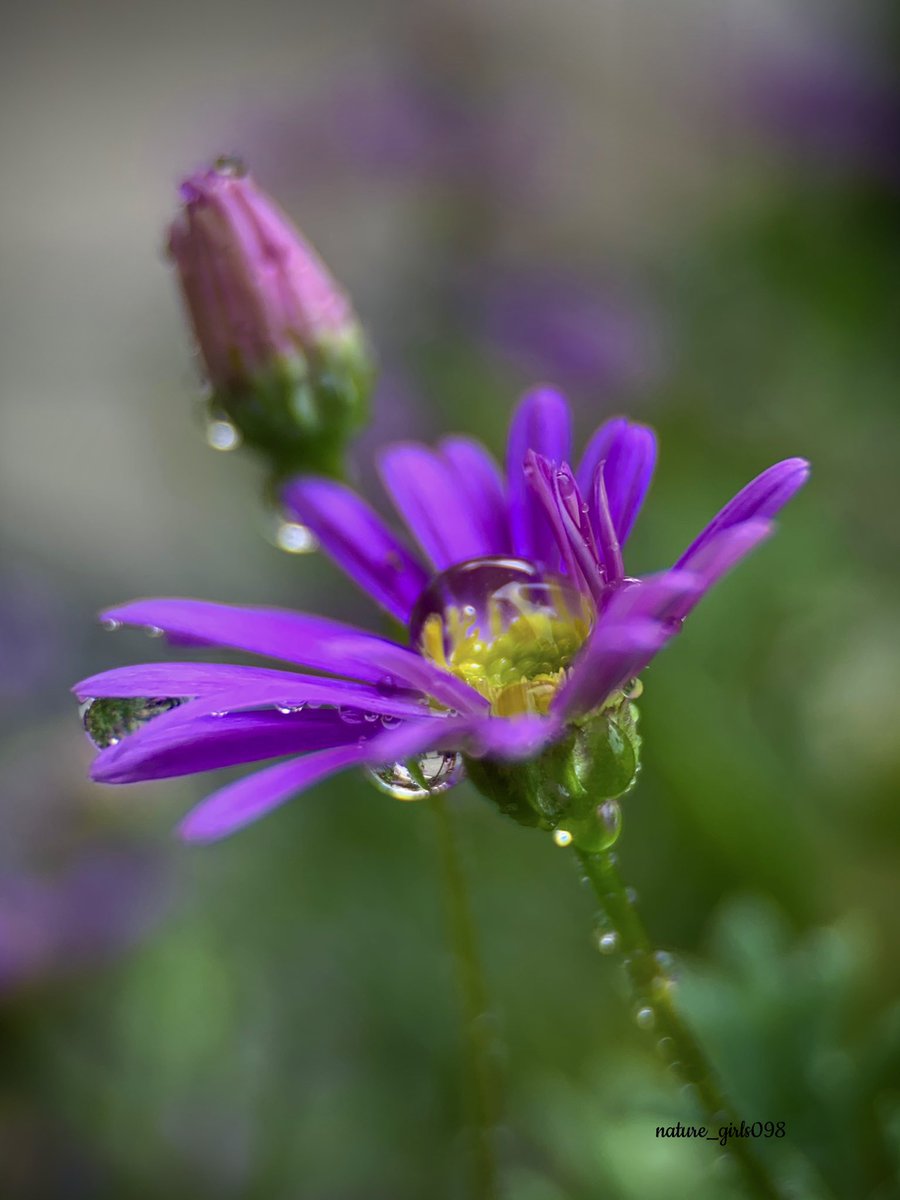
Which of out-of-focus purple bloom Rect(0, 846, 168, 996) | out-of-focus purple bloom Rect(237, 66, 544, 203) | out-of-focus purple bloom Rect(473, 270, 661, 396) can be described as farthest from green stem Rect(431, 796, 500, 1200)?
out-of-focus purple bloom Rect(237, 66, 544, 203)

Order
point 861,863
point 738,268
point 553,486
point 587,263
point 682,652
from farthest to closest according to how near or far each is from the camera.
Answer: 1. point 587,263
2. point 738,268
3. point 682,652
4. point 861,863
5. point 553,486

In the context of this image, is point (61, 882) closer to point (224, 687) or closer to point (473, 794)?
point (473, 794)

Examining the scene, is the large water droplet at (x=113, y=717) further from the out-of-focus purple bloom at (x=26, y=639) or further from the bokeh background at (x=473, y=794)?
the out-of-focus purple bloom at (x=26, y=639)

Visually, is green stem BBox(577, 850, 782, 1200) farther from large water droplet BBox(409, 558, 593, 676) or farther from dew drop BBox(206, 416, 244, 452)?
dew drop BBox(206, 416, 244, 452)

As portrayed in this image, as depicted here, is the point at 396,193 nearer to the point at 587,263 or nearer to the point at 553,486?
the point at 587,263

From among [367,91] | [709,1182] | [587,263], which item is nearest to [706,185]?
[587,263]
